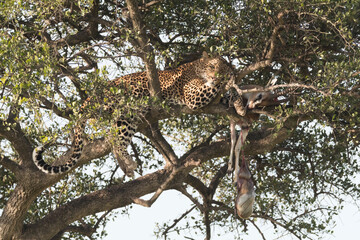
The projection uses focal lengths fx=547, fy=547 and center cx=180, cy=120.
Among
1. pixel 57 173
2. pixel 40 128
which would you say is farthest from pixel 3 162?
pixel 40 128

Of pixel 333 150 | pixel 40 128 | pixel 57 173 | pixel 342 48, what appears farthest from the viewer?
pixel 333 150

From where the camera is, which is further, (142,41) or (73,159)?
(73,159)

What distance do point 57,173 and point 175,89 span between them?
1968mm

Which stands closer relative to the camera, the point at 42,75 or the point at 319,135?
the point at 42,75

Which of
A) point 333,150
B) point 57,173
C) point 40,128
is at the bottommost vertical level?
point 40,128

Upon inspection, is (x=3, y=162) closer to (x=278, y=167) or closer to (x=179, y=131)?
(x=179, y=131)

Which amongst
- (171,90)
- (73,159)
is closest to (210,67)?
(171,90)

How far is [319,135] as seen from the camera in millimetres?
8812

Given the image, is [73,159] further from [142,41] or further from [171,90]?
[142,41]

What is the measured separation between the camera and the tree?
646 centimetres

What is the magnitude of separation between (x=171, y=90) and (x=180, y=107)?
443 mm

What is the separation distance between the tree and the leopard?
0.17 meters

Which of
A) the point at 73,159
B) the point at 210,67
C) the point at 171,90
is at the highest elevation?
the point at 210,67

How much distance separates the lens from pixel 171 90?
7.62 metres
